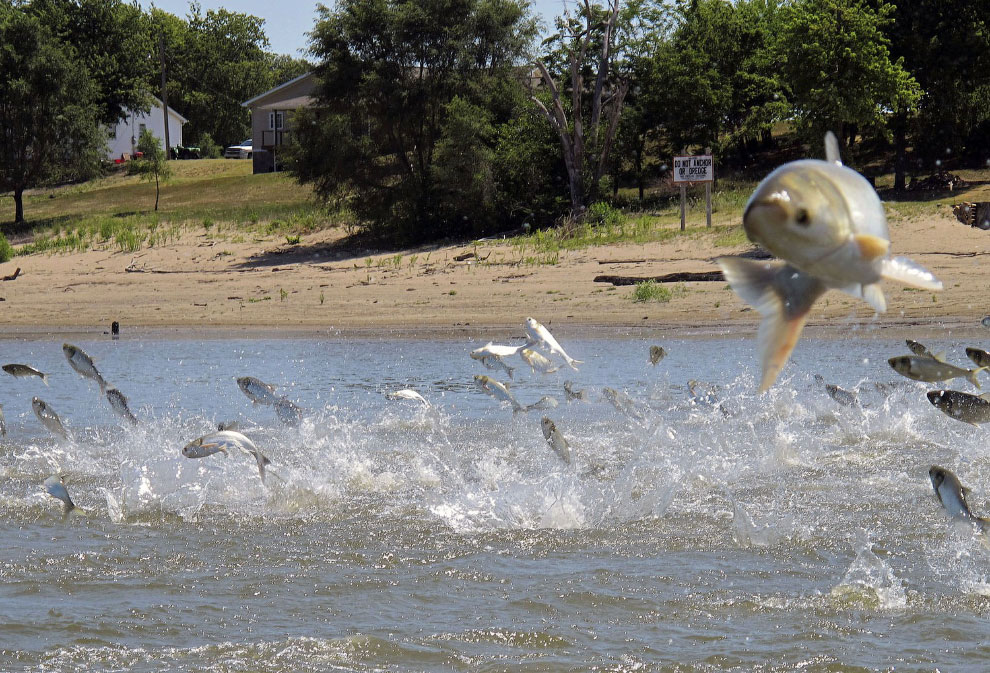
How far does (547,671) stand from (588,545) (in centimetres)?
182

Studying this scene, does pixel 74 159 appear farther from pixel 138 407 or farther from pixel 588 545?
pixel 588 545

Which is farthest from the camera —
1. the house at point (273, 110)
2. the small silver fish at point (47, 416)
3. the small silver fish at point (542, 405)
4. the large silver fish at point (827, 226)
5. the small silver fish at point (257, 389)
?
the house at point (273, 110)

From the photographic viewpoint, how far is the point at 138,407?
12.1 meters

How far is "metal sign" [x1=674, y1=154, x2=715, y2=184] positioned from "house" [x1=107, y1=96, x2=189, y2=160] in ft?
167

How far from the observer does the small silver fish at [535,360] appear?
9.26 m

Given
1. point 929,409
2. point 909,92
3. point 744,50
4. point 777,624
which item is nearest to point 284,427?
point 929,409

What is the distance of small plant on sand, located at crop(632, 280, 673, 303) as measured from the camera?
18250mm

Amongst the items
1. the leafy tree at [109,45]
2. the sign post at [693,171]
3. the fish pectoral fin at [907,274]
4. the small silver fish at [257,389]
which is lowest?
the small silver fish at [257,389]

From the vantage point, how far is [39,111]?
137ft

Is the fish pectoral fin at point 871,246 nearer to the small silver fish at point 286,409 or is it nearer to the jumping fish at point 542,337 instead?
the jumping fish at point 542,337

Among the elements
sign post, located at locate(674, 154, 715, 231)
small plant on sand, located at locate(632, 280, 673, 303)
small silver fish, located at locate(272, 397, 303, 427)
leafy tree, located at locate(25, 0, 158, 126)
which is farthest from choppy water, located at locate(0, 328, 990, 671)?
leafy tree, located at locate(25, 0, 158, 126)

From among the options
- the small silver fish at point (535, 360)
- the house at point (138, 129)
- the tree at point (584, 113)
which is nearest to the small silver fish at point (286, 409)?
the small silver fish at point (535, 360)

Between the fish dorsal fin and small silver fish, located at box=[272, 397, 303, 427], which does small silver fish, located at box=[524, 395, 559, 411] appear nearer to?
small silver fish, located at box=[272, 397, 303, 427]

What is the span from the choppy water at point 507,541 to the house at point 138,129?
6187 centimetres
